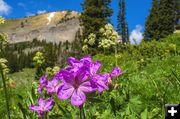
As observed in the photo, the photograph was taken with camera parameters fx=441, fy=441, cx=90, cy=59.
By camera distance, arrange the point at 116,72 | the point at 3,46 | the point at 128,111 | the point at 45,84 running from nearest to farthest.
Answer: the point at 3,46
the point at 45,84
the point at 128,111
the point at 116,72

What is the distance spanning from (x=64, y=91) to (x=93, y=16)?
5932 centimetres

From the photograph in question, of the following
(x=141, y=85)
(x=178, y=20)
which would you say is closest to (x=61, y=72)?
(x=141, y=85)

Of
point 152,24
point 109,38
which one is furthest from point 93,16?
point 109,38

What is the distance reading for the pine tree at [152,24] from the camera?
77.7 metres

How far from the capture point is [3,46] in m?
2.85

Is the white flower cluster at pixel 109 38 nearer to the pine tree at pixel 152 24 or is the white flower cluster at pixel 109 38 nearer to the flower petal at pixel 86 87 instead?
the flower petal at pixel 86 87

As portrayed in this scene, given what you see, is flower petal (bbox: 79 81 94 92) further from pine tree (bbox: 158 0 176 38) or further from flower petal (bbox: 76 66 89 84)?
pine tree (bbox: 158 0 176 38)

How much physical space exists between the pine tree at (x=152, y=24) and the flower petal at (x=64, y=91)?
7490 centimetres

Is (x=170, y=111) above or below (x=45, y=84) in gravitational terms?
below

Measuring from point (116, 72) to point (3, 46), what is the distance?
1.97 metres

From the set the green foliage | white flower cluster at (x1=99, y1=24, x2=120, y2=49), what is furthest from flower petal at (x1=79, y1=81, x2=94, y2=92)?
the green foliage

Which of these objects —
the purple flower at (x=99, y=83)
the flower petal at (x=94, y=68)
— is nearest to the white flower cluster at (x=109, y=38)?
the flower petal at (x=94, y=68)

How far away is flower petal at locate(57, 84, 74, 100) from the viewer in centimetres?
224

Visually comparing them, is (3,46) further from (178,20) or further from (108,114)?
(178,20)
